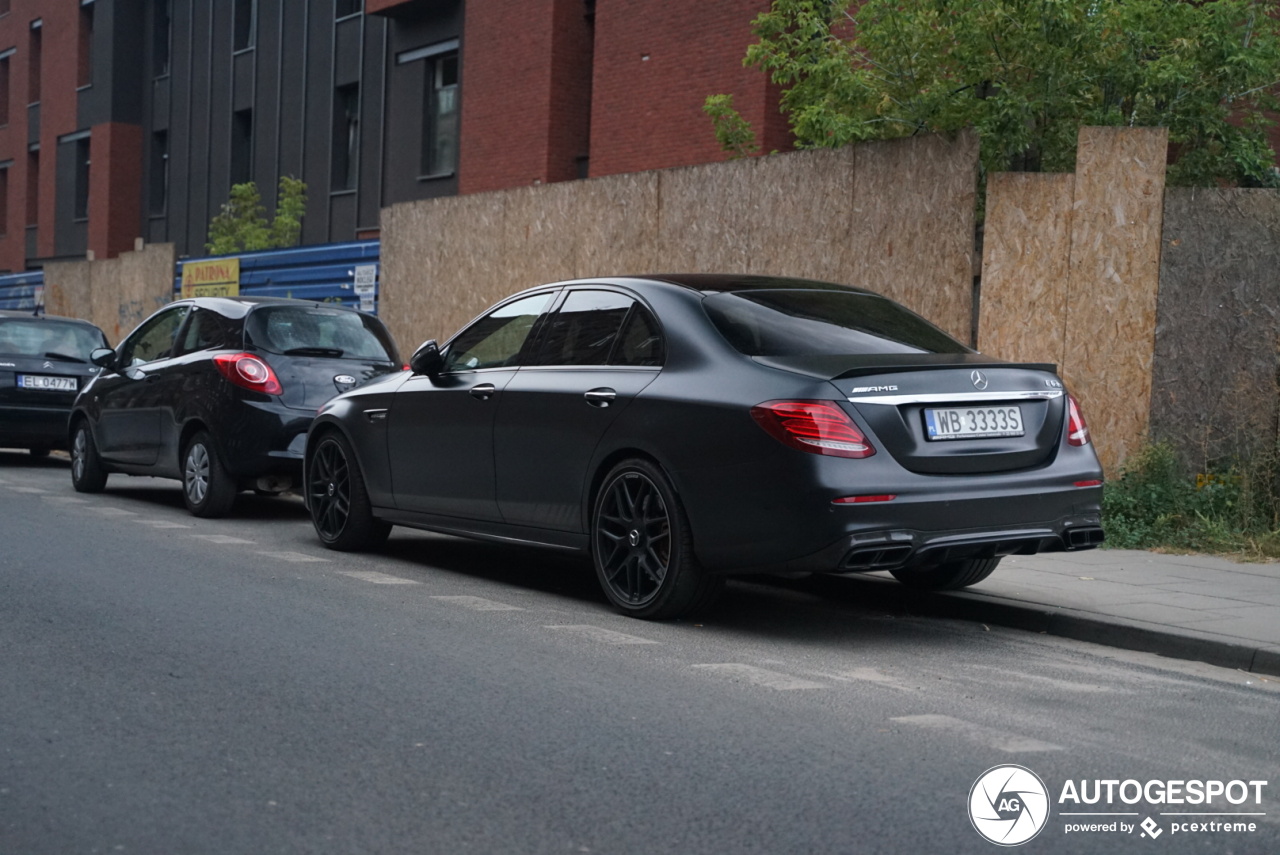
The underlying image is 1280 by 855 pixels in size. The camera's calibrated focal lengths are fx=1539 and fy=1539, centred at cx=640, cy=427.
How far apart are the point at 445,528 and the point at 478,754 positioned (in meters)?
3.79

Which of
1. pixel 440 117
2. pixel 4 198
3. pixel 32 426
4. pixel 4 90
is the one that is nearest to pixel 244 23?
pixel 440 117

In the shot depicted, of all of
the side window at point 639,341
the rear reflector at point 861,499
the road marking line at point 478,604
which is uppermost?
the side window at point 639,341

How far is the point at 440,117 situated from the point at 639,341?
19.1 meters

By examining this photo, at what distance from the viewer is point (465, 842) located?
3.73m

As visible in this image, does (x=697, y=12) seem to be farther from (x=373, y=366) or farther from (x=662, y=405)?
(x=662, y=405)

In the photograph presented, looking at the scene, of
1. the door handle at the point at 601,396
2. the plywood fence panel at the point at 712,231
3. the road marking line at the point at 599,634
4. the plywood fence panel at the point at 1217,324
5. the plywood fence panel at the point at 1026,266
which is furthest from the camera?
the plywood fence panel at the point at 712,231

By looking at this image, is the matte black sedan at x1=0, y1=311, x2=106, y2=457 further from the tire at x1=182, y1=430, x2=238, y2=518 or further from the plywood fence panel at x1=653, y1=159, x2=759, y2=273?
the plywood fence panel at x1=653, y1=159, x2=759, y2=273

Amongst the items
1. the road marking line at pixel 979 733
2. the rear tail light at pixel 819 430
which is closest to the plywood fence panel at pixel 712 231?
the rear tail light at pixel 819 430

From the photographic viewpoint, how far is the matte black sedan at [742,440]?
20.2 ft

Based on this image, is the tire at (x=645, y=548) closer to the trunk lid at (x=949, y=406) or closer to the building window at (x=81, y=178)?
the trunk lid at (x=949, y=406)

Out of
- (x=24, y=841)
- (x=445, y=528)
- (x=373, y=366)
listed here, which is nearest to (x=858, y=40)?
(x=373, y=366)

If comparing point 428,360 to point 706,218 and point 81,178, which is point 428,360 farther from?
point 81,178

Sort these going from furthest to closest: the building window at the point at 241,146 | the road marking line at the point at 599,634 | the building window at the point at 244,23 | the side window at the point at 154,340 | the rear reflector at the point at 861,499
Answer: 1. the building window at the point at 241,146
2. the building window at the point at 244,23
3. the side window at the point at 154,340
4. the road marking line at the point at 599,634
5. the rear reflector at the point at 861,499

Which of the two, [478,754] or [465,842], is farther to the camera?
[478,754]
